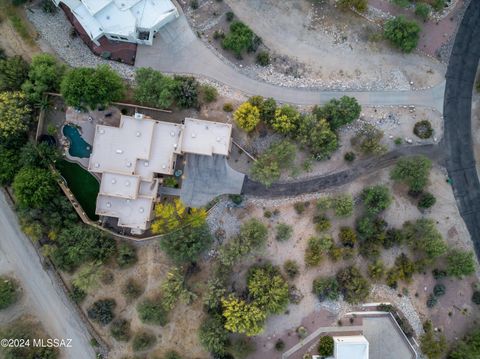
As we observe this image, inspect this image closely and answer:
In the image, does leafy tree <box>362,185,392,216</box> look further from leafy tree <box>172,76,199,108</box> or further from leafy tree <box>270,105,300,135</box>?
leafy tree <box>172,76,199,108</box>

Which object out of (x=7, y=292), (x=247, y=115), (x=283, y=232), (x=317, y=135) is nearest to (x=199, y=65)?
(x=247, y=115)

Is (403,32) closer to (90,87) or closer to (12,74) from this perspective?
(90,87)

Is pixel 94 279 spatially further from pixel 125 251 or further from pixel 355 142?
pixel 355 142

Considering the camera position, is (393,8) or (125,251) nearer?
(125,251)

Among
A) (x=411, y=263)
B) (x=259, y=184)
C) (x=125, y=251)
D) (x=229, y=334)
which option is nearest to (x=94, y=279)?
(x=125, y=251)

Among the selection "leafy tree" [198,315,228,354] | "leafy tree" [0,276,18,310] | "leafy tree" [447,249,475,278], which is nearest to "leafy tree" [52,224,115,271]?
"leafy tree" [0,276,18,310]

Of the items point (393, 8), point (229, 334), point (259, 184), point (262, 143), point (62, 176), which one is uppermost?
point (393, 8)
